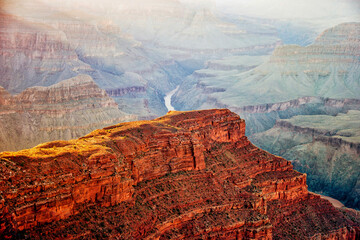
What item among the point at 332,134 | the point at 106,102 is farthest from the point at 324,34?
the point at 106,102

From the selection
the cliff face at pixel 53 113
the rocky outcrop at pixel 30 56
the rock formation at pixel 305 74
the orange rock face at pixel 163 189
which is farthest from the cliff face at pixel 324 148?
the rocky outcrop at pixel 30 56

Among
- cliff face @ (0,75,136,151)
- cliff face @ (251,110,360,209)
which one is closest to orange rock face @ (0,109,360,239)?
cliff face @ (251,110,360,209)

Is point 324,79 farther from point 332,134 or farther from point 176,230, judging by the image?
point 176,230

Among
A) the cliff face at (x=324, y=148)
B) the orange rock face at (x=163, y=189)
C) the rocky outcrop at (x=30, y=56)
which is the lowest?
the cliff face at (x=324, y=148)

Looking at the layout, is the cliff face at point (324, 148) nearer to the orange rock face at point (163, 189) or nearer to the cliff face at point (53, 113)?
the cliff face at point (53, 113)

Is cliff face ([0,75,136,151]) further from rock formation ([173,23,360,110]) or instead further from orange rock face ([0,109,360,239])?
orange rock face ([0,109,360,239])
